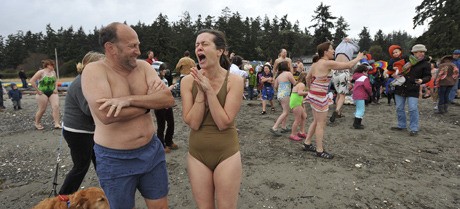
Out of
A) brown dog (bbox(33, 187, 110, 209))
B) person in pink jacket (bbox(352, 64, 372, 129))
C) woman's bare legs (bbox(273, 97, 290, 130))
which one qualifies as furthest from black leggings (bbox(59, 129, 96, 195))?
person in pink jacket (bbox(352, 64, 372, 129))

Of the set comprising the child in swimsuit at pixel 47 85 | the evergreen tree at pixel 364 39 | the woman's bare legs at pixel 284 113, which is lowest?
the woman's bare legs at pixel 284 113

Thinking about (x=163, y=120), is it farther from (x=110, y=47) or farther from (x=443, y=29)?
(x=443, y=29)

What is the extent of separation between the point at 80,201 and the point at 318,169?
372 cm

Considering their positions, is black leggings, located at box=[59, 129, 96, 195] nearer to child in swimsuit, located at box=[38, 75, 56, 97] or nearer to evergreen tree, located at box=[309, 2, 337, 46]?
child in swimsuit, located at box=[38, 75, 56, 97]

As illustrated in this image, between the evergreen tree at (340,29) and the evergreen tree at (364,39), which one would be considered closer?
the evergreen tree at (340,29)

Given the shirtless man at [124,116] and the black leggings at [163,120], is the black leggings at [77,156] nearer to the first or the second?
the shirtless man at [124,116]

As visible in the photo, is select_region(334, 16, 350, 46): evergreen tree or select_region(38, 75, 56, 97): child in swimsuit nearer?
select_region(38, 75, 56, 97): child in swimsuit

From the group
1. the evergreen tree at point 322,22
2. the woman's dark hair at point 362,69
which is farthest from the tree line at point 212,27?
the woman's dark hair at point 362,69

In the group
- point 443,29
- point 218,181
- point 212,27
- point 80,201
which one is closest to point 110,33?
point 80,201

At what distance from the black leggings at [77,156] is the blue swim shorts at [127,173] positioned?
113 cm

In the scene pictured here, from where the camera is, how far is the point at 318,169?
4.48 m

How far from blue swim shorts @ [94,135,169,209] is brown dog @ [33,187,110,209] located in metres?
0.22

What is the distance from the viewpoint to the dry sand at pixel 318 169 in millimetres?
3557

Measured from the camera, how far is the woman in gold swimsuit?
2.04 metres
